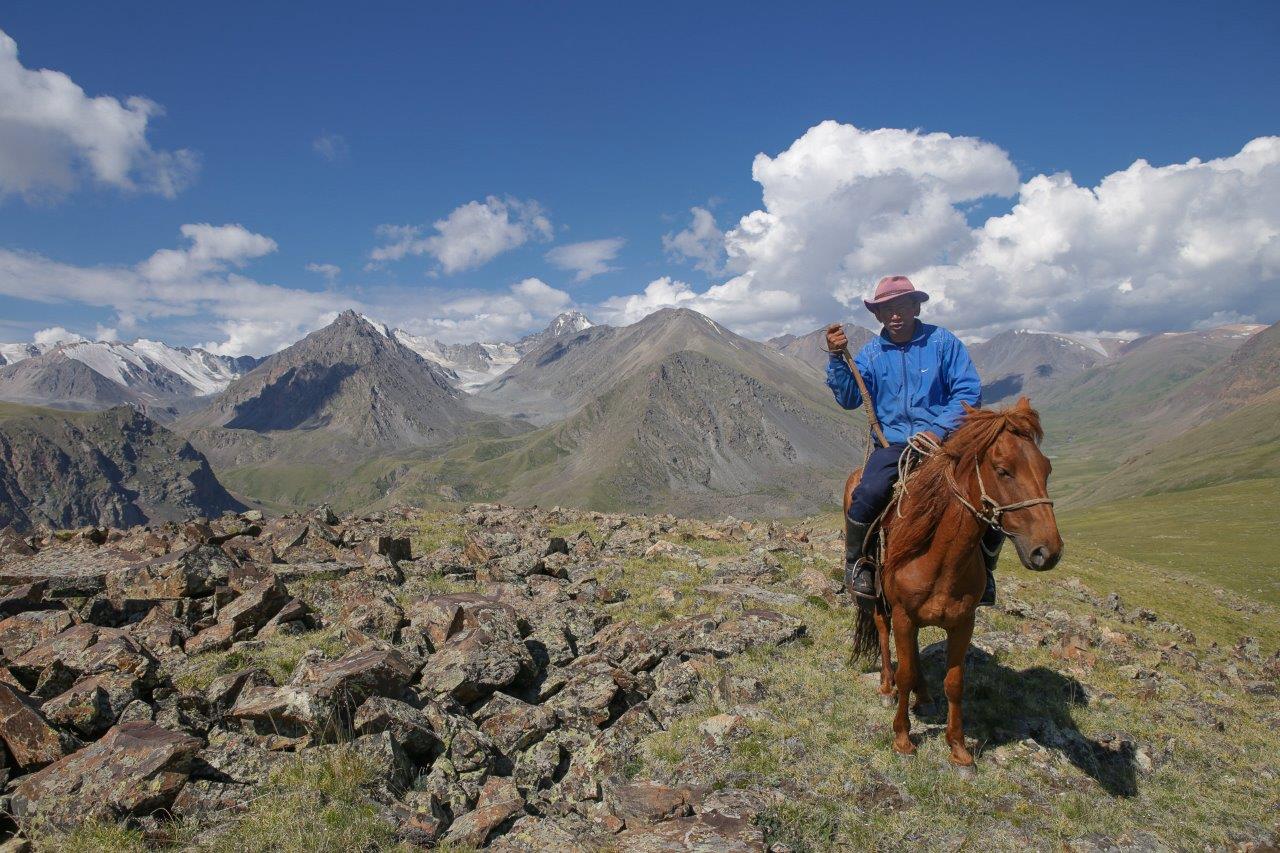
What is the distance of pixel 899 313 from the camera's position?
30.0ft

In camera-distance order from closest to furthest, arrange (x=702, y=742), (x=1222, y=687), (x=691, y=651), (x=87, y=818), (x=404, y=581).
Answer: (x=87, y=818) < (x=702, y=742) < (x=691, y=651) < (x=1222, y=687) < (x=404, y=581)

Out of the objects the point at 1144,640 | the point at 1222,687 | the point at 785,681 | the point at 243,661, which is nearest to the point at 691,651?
the point at 785,681

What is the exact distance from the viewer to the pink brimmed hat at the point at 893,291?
9.02 metres

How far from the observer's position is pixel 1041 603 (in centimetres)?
1878

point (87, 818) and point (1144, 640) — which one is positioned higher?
point (87, 818)

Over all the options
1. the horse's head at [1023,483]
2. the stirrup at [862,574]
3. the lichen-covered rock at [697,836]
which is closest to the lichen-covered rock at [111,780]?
the lichen-covered rock at [697,836]

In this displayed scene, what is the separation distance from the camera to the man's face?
357 inches

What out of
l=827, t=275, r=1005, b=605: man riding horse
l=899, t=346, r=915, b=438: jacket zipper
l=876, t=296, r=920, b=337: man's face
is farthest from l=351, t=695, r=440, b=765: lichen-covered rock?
l=876, t=296, r=920, b=337: man's face

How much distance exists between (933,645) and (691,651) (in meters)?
4.72

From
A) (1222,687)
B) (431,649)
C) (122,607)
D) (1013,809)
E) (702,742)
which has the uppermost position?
(122,607)

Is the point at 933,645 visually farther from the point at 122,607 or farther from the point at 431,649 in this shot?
the point at 122,607

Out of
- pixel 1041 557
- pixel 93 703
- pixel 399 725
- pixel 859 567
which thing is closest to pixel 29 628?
pixel 93 703

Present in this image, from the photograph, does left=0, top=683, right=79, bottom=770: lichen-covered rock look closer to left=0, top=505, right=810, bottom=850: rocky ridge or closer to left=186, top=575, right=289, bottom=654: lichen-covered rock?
left=0, top=505, right=810, bottom=850: rocky ridge

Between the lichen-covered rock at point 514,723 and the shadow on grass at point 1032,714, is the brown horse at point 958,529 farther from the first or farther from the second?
the lichen-covered rock at point 514,723
